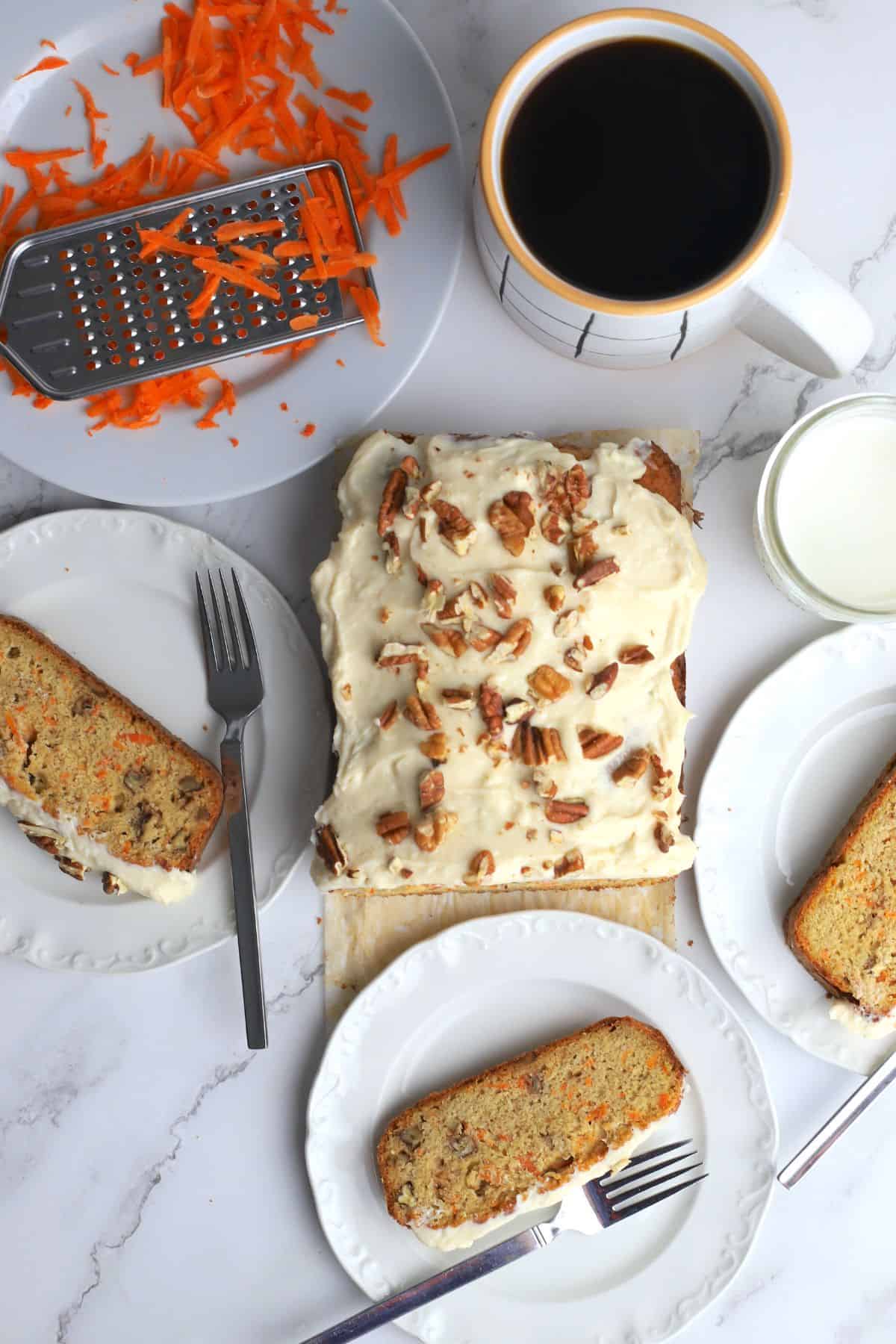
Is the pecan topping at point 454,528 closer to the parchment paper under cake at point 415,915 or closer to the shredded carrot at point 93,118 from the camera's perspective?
the parchment paper under cake at point 415,915

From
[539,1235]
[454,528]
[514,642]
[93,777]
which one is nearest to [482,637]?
[514,642]

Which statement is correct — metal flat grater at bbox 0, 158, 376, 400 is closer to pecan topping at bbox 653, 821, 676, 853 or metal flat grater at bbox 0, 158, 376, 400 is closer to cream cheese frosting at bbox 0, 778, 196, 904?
cream cheese frosting at bbox 0, 778, 196, 904

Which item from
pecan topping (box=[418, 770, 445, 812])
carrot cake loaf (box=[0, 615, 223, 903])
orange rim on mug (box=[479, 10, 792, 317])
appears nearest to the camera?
orange rim on mug (box=[479, 10, 792, 317])

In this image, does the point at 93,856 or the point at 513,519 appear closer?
the point at 513,519

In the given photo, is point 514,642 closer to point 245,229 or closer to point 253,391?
point 253,391

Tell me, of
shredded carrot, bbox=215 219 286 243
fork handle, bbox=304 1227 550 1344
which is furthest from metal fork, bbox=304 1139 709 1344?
shredded carrot, bbox=215 219 286 243

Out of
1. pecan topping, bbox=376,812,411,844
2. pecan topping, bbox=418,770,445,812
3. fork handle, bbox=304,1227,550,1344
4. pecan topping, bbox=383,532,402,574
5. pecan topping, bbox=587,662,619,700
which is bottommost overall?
fork handle, bbox=304,1227,550,1344

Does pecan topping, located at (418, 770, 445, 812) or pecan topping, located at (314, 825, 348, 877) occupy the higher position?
pecan topping, located at (418, 770, 445, 812)
